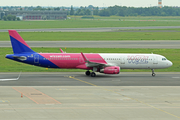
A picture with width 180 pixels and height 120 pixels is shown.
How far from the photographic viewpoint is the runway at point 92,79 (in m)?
43.3

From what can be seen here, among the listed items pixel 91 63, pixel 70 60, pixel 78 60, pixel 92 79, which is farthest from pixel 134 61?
pixel 70 60

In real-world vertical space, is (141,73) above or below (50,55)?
below

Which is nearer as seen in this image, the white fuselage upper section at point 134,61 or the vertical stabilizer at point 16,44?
the vertical stabilizer at point 16,44

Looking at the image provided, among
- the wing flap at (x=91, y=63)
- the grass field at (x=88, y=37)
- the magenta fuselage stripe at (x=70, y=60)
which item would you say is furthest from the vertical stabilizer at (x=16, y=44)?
the grass field at (x=88, y=37)

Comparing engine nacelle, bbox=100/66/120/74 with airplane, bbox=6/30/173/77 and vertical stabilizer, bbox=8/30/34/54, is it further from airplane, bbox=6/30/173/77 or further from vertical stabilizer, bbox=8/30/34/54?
vertical stabilizer, bbox=8/30/34/54

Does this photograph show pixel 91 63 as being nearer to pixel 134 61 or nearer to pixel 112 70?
pixel 112 70

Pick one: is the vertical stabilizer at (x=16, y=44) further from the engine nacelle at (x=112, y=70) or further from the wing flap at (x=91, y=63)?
the engine nacelle at (x=112, y=70)
